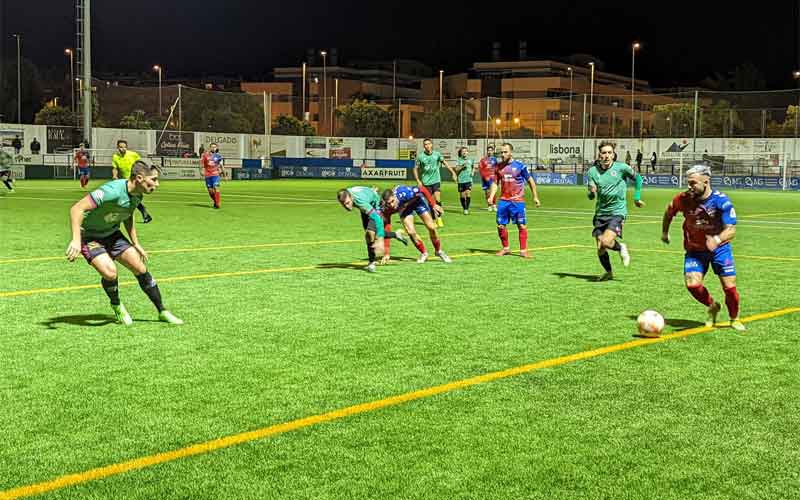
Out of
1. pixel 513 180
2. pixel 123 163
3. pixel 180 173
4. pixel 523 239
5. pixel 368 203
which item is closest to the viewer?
pixel 368 203

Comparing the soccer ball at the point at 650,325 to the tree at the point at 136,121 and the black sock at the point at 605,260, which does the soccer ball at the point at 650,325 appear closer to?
the black sock at the point at 605,260

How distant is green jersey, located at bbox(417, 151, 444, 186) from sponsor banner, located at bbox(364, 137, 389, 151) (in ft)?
159

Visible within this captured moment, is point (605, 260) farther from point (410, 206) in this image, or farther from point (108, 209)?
point (108, 209)

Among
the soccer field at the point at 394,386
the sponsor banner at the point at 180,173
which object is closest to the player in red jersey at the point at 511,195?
the soccer field at the point at 394,386

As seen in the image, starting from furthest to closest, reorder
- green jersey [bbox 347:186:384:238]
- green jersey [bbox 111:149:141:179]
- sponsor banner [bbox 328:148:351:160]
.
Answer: sponsor banner [bbox 328:148:351:160]
green jersey [bbox 111:149:141:179]
green jersey [bbox 347:186:384:238]

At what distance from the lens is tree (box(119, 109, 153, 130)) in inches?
2523

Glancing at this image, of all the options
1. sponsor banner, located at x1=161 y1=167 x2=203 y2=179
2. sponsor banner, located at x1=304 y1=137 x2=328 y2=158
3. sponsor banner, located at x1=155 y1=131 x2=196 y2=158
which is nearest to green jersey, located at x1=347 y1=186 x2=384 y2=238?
sponsor banner, located at x1=161 y1=167 x2=203 y2=179

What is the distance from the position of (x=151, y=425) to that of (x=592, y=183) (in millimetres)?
9659

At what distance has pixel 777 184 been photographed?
5556cm

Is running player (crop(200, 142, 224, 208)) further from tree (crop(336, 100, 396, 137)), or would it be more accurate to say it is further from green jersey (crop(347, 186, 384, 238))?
tree (crop(336, 100, 396, 137))

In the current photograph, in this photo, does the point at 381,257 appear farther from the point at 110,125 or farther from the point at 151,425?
the point at 110,125

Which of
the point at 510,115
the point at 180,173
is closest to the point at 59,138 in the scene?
the point at 180,173

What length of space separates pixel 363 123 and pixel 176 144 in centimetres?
1900

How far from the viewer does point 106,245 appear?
9656mm
